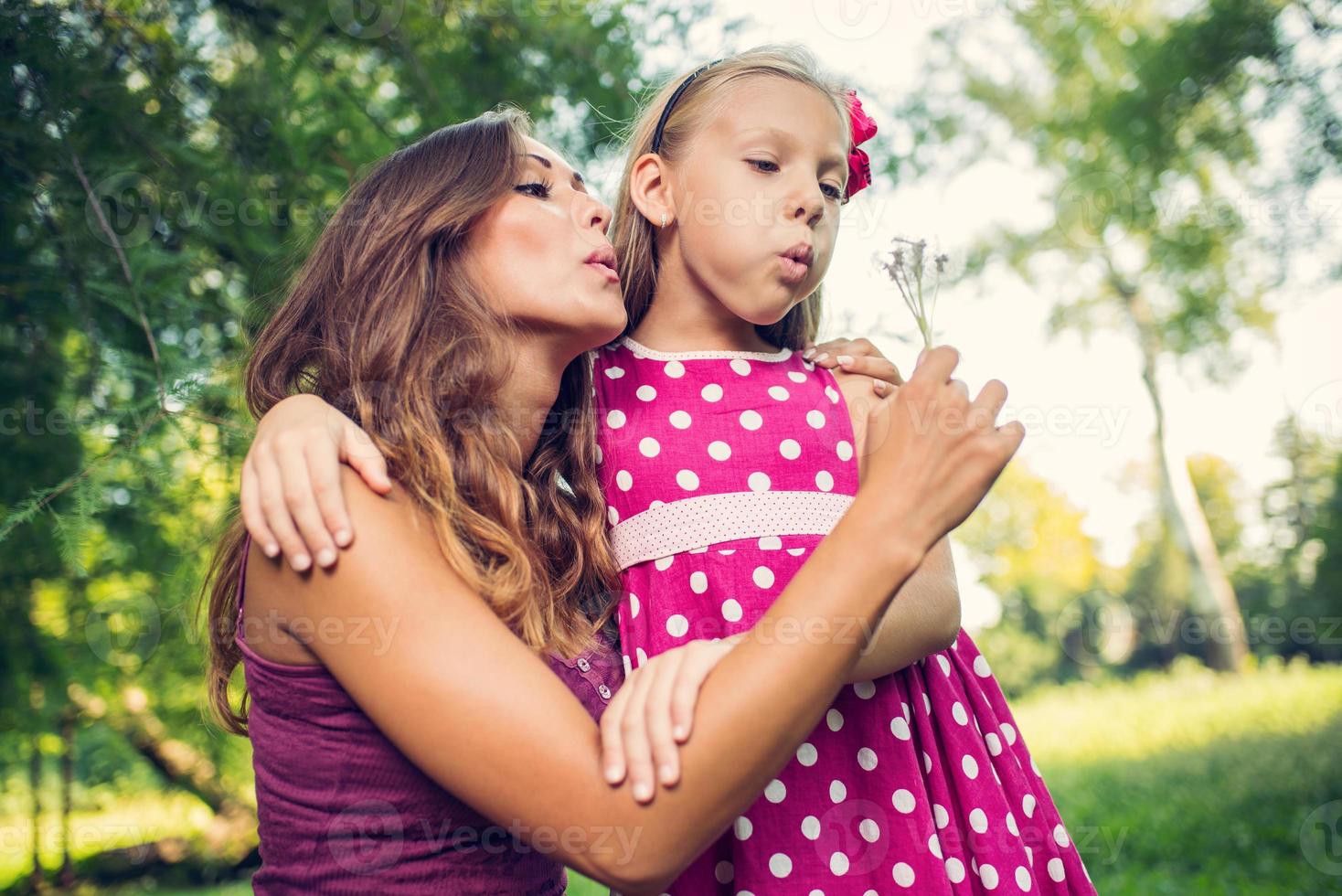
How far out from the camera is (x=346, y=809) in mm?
1505

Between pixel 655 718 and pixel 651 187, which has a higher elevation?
pixel 651 187

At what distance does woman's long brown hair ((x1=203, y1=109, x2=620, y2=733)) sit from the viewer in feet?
5.46

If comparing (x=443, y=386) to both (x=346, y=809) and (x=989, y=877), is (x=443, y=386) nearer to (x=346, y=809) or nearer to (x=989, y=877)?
(x=346, y=809)

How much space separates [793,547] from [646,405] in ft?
1.43

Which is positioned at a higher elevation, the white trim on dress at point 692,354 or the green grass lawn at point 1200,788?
the white trim on dress at point 692,354

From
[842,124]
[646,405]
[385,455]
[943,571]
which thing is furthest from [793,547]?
[842,124]

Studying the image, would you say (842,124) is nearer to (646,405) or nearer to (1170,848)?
(646,405)

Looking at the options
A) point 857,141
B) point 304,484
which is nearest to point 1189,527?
point 857,141

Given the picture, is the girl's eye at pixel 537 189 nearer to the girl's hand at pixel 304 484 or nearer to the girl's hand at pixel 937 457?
the girl's hand at pixel 304 484

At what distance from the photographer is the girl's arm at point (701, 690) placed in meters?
1.20

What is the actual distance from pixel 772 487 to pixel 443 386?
0.66 m

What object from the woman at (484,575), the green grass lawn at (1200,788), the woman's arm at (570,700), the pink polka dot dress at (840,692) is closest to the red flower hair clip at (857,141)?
the pink polka dot dress at (840,692)

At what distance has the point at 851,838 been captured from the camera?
1.68m

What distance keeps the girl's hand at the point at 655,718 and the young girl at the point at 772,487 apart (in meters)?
0.44
